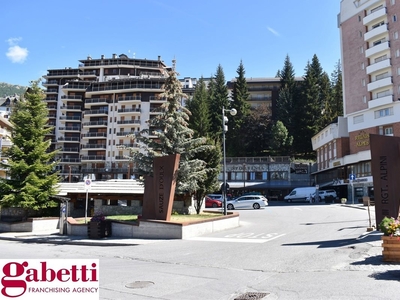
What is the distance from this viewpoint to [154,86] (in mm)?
74375

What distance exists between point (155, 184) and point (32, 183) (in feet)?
36.6

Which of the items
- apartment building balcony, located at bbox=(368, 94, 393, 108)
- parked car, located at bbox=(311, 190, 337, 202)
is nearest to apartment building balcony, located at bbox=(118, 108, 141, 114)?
parked car, located at bbox=(311, 190, 337, 202)

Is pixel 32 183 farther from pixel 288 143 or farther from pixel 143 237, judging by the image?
pixel 288 143

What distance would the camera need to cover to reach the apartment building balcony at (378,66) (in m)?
47.6

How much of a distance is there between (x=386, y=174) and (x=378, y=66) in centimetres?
3969

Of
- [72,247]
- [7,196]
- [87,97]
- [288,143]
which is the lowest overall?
[72,247]

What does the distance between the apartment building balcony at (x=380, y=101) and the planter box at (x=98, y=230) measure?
139ft

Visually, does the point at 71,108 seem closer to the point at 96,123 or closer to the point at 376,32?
the point at 96,123

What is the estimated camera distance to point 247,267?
10.3 m

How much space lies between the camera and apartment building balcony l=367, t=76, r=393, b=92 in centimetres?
4700

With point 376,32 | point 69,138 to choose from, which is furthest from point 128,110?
point 376,32

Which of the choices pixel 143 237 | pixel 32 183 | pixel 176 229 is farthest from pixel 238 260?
pixel 32 183

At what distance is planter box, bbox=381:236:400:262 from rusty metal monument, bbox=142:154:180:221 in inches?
409

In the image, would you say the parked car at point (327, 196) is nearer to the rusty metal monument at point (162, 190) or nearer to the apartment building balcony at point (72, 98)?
the rusty metal monument at point (162, 190)
